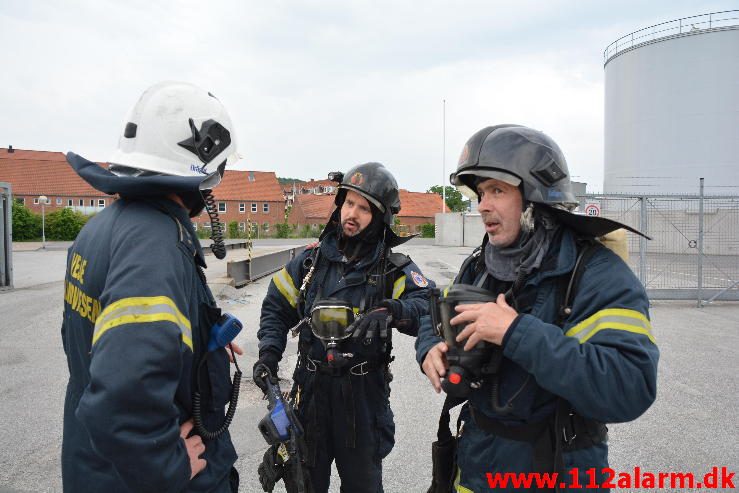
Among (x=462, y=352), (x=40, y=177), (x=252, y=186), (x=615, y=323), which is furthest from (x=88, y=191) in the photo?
(x=615, y=323)

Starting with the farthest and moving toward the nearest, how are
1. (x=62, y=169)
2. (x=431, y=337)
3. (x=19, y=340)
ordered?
1. (x=62, y=169)
2. (x=19, y=340)
3. (x=431, y=337)

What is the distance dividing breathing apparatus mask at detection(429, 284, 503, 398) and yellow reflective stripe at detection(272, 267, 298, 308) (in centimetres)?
153

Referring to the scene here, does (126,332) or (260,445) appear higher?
(126,332)

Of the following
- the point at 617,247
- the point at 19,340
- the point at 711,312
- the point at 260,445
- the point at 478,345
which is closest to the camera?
the point at 478,345

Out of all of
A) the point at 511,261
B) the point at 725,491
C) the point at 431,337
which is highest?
the point at 511,261

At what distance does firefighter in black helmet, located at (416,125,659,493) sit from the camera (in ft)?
4.95

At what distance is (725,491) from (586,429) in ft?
8.74

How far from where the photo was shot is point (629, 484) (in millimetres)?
3389

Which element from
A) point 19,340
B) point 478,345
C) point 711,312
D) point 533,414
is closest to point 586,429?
point 533,414

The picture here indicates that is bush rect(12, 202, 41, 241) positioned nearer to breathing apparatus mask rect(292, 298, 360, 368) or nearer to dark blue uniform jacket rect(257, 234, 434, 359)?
dark blue uniform jacket rect(257, 234, 434, 359)

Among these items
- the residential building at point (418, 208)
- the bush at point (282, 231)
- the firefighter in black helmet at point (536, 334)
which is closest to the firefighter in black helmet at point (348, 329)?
the firefighter in black helmet at point (536, 334)

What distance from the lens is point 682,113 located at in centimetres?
2609

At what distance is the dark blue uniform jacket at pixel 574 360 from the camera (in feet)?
4.88

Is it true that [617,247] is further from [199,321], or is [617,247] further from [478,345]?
[199,321]
